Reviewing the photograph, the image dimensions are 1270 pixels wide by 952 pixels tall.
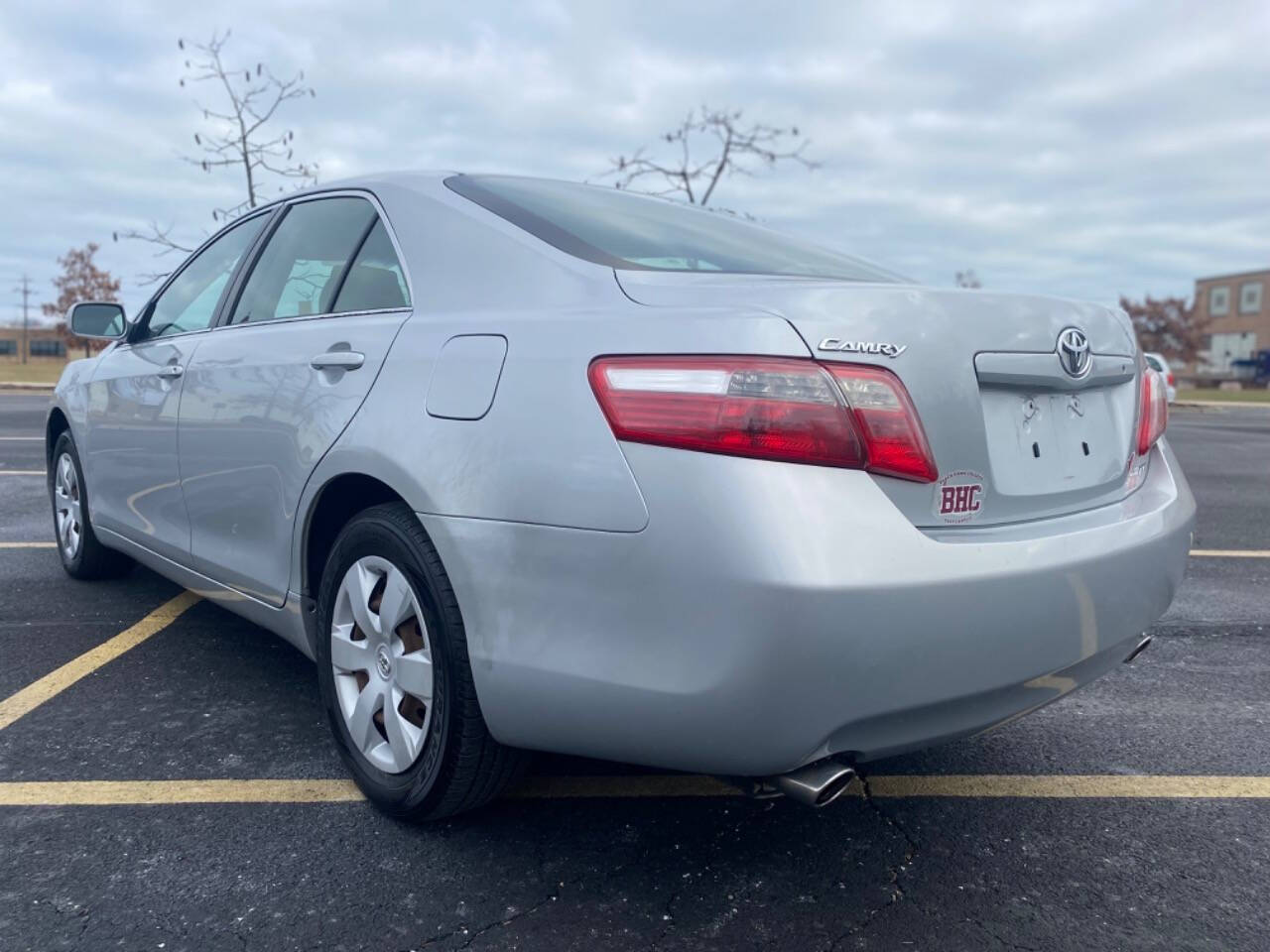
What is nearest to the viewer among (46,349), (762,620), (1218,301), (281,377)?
(762,620)

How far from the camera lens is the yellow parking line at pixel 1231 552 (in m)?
6.02

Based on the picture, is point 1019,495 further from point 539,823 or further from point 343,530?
point 343,530

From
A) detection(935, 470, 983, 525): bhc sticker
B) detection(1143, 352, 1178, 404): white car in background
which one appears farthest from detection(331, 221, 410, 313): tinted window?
detection(1143, 352, 1178, 404): white car in background

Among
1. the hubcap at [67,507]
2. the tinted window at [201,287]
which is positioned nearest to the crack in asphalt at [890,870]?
the tinted window at [201,287]

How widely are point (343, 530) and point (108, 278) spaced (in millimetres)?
66631

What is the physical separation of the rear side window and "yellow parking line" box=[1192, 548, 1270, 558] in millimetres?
4911

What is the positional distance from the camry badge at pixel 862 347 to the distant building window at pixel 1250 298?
326 ft

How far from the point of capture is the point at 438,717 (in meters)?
2.37

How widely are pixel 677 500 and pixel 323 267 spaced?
173cm

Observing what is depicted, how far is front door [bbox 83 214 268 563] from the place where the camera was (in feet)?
12.1

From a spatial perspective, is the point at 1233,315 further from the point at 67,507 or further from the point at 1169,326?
the point at 67,507

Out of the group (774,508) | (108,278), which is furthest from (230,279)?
(108,278)

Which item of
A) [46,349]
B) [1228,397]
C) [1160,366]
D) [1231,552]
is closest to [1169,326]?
[1228,397]

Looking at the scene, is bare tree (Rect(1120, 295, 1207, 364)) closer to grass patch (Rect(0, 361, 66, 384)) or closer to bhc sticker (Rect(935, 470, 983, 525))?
grass patch (Rect(0, 361, 66, 384))
